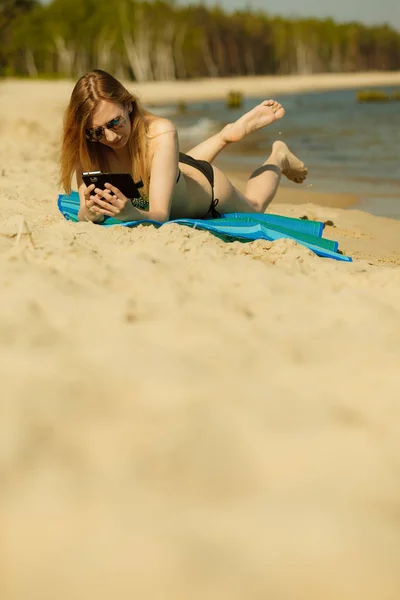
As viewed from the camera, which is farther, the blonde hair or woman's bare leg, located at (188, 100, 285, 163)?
woman's bare leg, located at (188, 100, 285, 163)

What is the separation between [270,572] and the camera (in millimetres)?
1657

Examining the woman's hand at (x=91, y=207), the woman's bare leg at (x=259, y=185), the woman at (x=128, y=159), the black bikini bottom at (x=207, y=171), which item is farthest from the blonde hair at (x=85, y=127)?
the woman's bare leg at (x=259, y=185)

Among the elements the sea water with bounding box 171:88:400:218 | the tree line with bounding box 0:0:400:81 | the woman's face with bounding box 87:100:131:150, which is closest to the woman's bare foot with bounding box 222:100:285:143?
the woman's face with bounding box 87:100:131:150

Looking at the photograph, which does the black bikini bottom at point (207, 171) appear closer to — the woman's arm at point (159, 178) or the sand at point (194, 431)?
the woman's arm at point (159, 178)

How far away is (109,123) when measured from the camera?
4.32 meters

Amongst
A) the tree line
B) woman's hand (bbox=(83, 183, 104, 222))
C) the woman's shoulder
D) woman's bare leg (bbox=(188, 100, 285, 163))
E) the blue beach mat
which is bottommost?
the tree line

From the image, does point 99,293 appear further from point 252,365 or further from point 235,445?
point 235,445

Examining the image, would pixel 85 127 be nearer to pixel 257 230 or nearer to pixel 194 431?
pixel 257 230

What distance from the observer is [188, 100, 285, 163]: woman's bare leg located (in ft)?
17.1

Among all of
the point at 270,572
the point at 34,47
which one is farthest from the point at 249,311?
the point at 34,47

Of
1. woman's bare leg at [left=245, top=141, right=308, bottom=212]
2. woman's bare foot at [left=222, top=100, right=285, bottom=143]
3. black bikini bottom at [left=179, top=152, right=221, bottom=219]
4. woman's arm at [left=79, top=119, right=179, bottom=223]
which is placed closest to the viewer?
woman's arm at [left=79, top=119, right=179, bottom=223]

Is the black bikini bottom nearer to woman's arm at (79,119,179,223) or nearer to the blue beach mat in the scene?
the blue beach mat

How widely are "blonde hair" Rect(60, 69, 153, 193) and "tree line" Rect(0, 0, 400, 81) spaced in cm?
4032

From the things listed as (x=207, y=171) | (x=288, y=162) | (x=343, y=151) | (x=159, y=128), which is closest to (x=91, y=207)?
(x=159, y=128)
